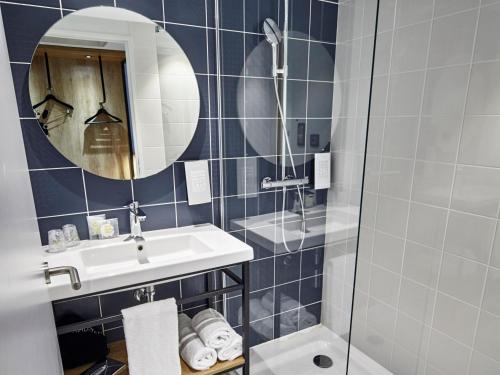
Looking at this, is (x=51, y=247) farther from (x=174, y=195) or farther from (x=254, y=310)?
(x=254, y=310)

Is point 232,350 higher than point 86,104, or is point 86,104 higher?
point 86,104

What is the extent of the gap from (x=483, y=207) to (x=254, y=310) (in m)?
1.32

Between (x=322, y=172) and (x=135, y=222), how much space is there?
3.54 feet

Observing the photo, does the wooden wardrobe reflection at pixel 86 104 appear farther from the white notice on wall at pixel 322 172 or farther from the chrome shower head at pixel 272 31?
the white notice on wall at pixel 322 172

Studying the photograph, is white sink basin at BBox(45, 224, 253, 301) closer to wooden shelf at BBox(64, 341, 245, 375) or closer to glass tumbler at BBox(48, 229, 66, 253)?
glass tumbler at BBox(48, 229, 66, 253)

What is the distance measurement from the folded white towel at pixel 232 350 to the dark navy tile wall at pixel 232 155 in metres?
0.38

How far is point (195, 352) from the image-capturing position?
4.79 feet

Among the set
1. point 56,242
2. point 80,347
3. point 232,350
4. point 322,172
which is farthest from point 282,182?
point 80,347

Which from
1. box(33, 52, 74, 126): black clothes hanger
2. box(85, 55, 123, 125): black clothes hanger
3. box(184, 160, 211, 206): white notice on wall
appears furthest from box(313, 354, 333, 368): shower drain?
box(33, 52, 74, 126): black clothes hanger

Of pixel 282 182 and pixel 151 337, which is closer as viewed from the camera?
pixel 151 337

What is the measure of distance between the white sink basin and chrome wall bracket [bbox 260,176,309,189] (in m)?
0.40

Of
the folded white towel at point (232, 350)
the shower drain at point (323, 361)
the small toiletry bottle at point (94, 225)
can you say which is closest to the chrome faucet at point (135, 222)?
the small toiletry bottle at point (94, 225)

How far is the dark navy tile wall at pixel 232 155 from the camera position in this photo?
1434 millimetres

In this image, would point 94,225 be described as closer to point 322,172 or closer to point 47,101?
point 47,101
